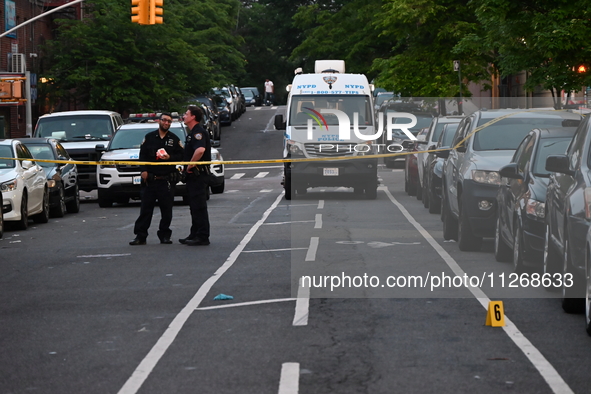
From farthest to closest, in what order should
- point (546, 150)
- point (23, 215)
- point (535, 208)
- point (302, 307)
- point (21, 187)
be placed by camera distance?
point (23, 215), point (21, 187), point (546, 150), point (535, 208), point (302, 307)

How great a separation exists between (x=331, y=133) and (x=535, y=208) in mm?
14379

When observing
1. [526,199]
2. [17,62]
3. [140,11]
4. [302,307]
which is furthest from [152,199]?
[17,62]

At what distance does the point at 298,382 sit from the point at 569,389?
1659mm

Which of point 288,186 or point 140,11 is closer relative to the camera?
point 288,186

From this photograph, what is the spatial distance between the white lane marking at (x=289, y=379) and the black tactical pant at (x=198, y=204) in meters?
8.15

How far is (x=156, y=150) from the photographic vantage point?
15.8 m

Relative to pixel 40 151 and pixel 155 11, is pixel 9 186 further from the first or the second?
pixel 155 11

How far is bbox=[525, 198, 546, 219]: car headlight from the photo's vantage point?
10961 millimetres

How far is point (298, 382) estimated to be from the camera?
22.6 ft

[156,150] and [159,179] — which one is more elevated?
[156,150]

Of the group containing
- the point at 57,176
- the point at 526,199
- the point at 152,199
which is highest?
the point at 526,199

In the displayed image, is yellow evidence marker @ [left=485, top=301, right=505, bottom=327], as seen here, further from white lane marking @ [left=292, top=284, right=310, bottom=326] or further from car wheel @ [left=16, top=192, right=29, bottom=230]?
car wheel @ [left=16, top=192, right=29, bottom=230]

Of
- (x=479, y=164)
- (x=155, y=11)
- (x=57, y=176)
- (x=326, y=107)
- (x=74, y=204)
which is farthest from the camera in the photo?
(x=155, y=11)

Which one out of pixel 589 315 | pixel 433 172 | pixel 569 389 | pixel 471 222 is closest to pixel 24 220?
pixel 433 172
